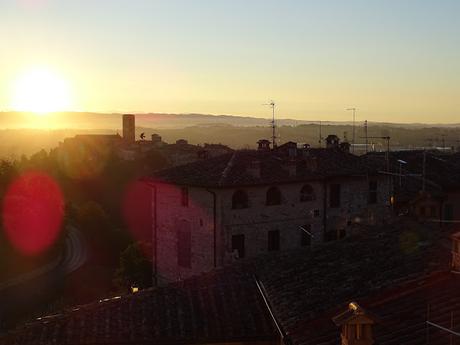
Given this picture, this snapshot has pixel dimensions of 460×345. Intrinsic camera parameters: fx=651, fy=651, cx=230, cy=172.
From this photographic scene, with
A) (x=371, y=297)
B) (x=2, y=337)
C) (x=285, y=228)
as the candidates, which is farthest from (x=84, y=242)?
(x=371, y=297)

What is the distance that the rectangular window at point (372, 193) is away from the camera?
33.7 m

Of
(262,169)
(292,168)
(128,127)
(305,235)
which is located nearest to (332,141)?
(292,168)

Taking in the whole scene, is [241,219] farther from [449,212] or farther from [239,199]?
[449,212]

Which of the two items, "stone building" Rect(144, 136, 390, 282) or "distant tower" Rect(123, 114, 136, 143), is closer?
"stone building" Rect(144, 136, 390, 282)

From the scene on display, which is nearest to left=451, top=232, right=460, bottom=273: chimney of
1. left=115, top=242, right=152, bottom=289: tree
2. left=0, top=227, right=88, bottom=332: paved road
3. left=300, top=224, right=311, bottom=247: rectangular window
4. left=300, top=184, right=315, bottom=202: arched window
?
left=300, top=224, right=311, bottom=247: rectangular window

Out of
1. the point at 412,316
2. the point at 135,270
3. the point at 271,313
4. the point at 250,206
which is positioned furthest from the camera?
the point at 135,270

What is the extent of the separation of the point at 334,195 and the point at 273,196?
4.13 m

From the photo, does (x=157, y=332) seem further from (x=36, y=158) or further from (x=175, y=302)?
(x=36, y=158)

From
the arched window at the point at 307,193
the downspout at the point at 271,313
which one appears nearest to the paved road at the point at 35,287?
the arched window at the point at 307,193

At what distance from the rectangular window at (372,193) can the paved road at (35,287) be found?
18029 mm

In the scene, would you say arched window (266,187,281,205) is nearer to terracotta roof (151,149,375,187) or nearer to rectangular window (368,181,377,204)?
terracotta roof (151,149,375,187)

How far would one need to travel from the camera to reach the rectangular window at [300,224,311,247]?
30219 mm

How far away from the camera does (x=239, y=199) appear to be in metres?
28.5

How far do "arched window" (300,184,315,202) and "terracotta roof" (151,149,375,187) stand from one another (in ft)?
1.72
